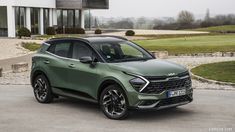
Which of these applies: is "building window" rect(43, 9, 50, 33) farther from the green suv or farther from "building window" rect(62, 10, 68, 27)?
the green suv

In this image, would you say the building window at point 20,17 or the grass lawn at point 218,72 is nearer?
the grass lawn at point 218,72

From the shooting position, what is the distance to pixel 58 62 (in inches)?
390

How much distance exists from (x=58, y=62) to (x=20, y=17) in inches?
1614

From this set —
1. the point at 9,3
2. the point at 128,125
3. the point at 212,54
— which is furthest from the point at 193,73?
the point at 9,3

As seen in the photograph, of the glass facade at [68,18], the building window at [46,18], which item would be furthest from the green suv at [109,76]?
the glass facade at [68,18]

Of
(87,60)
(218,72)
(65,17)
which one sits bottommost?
(218,72)

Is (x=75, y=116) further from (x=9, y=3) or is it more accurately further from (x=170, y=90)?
(x=9, y=3)

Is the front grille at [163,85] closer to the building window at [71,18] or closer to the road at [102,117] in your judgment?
the road at [102,117]

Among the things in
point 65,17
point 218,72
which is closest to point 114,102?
point 218,72

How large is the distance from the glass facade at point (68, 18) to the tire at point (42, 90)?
46.2 meters

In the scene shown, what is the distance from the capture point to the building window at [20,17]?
160 feet

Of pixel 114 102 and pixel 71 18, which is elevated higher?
pixel 71 18

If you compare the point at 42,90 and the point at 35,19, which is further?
the point at 35,19

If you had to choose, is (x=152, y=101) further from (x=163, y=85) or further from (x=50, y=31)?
(x=50, y=31)
